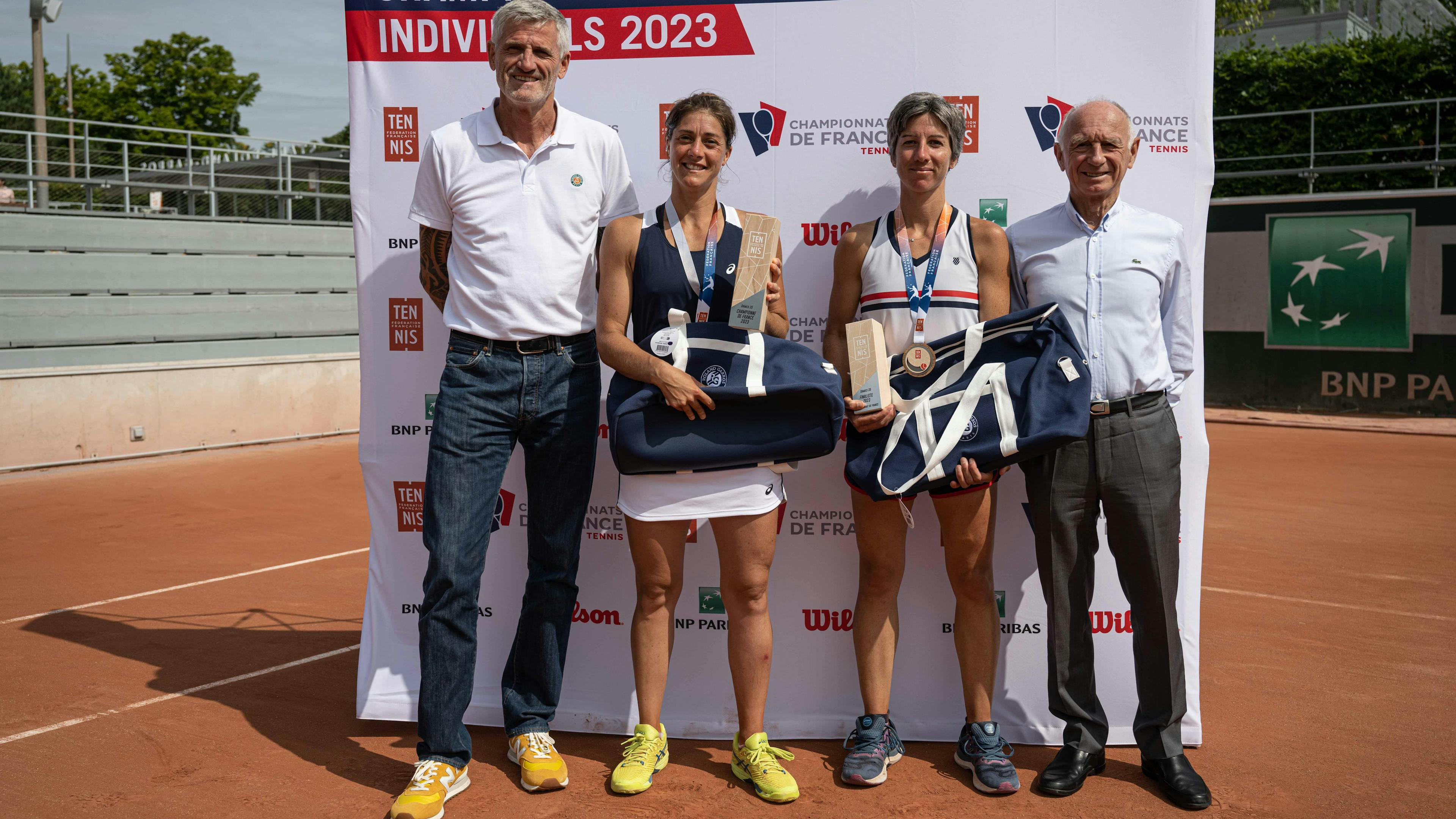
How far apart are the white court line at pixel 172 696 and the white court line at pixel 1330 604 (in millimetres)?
4963

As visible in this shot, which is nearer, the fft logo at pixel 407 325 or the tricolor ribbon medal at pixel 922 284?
the tricolor ribbon medal at pixel 922 284

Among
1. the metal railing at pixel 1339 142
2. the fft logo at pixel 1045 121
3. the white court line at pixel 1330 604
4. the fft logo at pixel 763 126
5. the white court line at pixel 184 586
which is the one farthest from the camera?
the metal railing at pixel 1339 142

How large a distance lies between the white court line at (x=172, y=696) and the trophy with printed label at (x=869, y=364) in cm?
315

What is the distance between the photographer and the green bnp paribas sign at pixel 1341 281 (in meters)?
14.2

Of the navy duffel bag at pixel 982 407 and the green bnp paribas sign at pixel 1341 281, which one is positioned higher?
the green bnp paribas sign at pixel 1341 281

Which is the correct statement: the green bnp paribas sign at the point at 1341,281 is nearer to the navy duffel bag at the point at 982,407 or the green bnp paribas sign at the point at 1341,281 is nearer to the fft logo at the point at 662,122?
the navy duffel bag at the point at 982,407

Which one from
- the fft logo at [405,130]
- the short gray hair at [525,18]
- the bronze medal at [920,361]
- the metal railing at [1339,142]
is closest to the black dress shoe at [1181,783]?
the bronze medal at [920,361]

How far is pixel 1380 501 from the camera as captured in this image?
894 cm

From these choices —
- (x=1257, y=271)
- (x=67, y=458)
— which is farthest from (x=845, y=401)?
(x=1257, y=271)

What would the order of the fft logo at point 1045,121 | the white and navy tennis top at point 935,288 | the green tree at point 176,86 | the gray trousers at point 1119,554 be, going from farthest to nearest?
the green tree at point 176,86 < the fft logo at point 1045,121 < the white and navy tennis top at point 935,288 < the gray trousers at point 1119,554

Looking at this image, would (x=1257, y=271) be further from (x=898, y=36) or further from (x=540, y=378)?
(x=540, y=378)

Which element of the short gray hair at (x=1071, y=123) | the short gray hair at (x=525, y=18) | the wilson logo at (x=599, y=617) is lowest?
the wilson logo at (x=599, y=617)

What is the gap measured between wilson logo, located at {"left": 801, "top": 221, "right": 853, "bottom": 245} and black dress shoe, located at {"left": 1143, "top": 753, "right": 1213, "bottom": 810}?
85.8 inches

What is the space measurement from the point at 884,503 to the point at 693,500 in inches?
27.5
